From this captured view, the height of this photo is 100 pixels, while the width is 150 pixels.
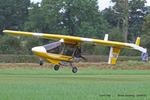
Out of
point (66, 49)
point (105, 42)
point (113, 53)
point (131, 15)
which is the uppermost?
point (131, 15)

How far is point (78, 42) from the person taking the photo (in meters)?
44.7

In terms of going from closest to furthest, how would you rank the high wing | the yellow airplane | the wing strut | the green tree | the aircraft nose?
1. the aircraft nose
2. the yellow airplane
3. the high wing
4. the wing strut
5. the green tree

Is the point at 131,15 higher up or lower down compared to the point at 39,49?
higher up

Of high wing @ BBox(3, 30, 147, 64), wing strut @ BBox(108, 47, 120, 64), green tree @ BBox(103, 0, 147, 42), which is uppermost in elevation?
green tree @ BBox(103, 0, 147, 42)

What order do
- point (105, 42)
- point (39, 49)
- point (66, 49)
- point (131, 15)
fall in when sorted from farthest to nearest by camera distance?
point (131, 15) < point (66, 49) < point (105, 42) < point (39, 49)

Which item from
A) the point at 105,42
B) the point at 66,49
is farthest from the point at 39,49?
the point at 105,42

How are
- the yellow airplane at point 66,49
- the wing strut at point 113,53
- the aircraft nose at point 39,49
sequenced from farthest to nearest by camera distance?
the wing strut at point 113,53 < the yellow airplane at point 66,49 < the aircraft nose at point 39,49

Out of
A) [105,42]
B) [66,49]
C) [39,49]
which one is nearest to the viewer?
[39,49]

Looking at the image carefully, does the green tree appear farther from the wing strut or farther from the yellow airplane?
the yellow airplane

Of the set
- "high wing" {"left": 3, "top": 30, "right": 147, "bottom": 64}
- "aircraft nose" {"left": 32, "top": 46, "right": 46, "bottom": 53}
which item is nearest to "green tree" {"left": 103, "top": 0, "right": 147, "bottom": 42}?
"high wing" {"left": 3, "top": 30, "right": 147, "bottom": 64}

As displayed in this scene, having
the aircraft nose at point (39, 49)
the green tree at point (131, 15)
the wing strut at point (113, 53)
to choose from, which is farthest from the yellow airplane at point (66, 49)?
the green tree at point (131, 15)

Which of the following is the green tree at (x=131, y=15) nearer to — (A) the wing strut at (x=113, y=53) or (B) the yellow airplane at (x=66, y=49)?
(A) the wing strut at (x=113, y=53)

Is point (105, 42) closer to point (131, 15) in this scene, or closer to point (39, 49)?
point (39, 49)

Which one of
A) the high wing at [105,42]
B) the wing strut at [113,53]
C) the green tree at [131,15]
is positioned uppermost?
the green tree at [131,15]
